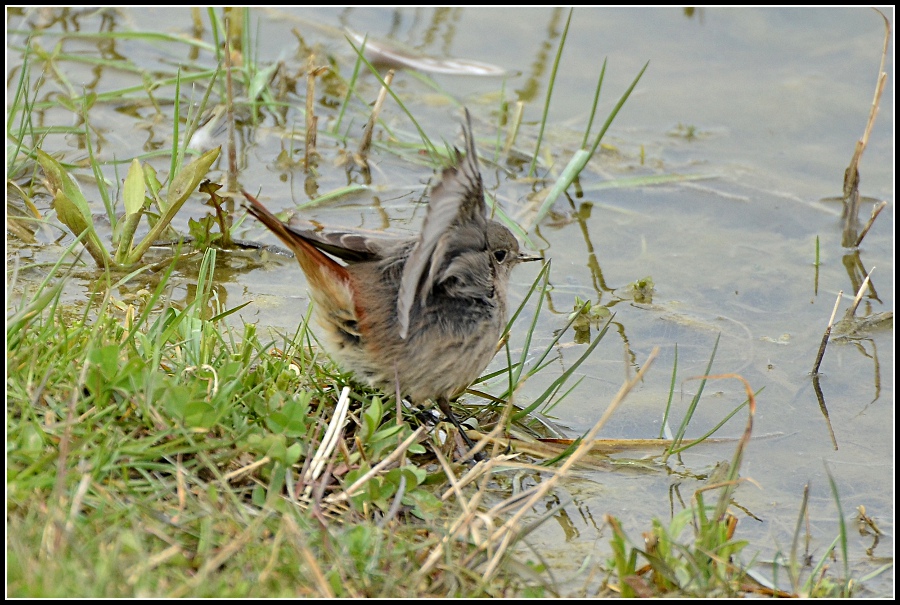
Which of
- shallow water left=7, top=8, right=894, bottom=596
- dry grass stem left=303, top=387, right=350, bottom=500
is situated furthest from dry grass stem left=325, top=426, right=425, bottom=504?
shallow water left=7, top=8, right=894, bottom=596

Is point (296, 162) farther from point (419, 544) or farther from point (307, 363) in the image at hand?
point (419, 544)

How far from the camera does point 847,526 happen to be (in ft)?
13.6

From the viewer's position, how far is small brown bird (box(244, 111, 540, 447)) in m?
4.07

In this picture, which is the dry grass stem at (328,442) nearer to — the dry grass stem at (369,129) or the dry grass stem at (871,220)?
the dry grass stem at (369,129)

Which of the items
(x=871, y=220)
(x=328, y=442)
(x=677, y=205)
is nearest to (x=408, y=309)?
(x=328, y=442)

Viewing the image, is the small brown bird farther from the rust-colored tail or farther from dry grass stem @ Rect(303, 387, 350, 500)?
dry grass stem @ Rect(303, 387, 350, 500)

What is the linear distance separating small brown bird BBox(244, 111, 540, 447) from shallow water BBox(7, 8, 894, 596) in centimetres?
68

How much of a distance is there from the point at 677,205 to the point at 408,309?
361 centimetres

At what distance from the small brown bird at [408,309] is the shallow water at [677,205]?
68 centimetres

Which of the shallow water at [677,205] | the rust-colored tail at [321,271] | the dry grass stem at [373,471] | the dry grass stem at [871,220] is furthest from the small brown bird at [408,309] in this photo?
the dry grass stem at [871,220]

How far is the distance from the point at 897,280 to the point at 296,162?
Result: 13.1 ft

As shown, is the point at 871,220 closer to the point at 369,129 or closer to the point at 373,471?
the point at 369,129

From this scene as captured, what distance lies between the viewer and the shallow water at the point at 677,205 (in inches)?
179

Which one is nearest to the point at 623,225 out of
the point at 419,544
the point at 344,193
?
the point at 344,193
